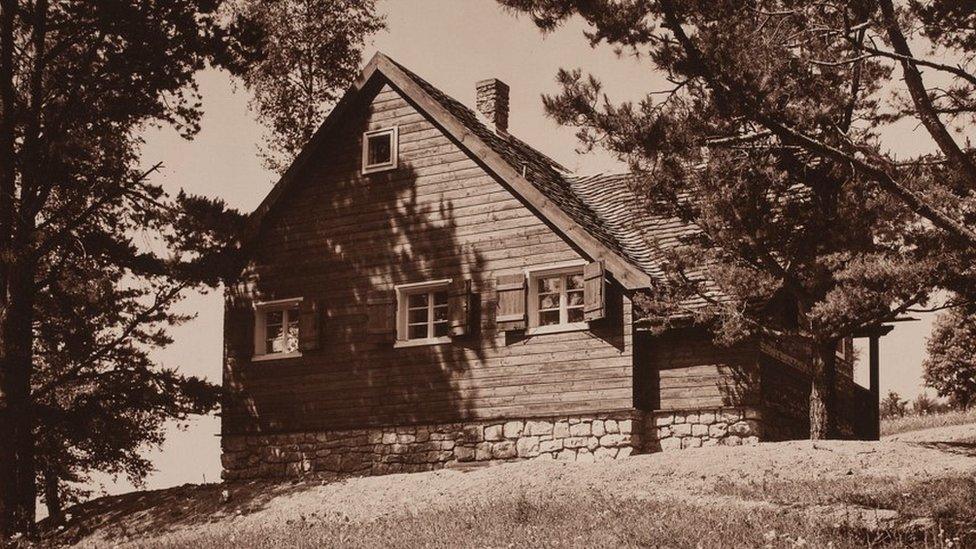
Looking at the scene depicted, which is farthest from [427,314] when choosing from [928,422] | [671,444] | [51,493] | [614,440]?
[928,422]

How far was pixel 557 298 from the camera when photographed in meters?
25.2

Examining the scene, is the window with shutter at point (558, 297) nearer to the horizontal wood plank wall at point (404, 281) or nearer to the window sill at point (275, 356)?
the horizontal wood plank wall at point (404, 281)

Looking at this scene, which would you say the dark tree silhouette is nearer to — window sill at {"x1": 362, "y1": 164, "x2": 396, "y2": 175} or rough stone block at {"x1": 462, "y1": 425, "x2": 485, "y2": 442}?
rough stone block at {"x1": 462, "y1": 425, "x2": 485, "y2": 442}

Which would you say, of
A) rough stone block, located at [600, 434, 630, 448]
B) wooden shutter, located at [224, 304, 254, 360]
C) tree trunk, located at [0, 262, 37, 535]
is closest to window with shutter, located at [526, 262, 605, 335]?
rough stone block, located at [600, 434, 630, 448]

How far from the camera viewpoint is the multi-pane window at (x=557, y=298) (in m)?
24.8

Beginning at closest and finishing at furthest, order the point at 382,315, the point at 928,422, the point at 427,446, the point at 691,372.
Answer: the point at 691,372 → the point at 427,446 → the point at 382,315 → the point at 928,422

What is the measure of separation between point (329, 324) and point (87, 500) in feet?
20.9

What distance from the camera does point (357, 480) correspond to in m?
23.2

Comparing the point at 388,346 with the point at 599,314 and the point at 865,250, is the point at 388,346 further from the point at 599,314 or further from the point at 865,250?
the point at 865,250

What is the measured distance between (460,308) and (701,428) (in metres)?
5.30

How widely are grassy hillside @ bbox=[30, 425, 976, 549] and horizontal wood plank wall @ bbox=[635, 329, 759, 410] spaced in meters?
2.06

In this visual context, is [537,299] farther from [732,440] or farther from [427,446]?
[732,440]

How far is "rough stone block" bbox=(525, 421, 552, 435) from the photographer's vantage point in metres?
24.3

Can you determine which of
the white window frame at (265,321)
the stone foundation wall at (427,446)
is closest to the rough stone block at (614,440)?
the stone foundation wall at (427,446)
